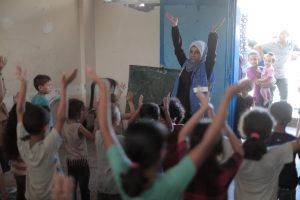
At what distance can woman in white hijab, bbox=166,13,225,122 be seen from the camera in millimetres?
3971

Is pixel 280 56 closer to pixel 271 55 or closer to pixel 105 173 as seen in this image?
pixel 271 55

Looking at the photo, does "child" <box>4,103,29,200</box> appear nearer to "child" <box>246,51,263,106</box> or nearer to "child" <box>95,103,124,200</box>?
"child" <box>95,103,124,200</box>

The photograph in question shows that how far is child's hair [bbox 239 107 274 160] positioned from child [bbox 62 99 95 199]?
1.24 meters

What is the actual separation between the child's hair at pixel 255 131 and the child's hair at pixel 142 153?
53cm

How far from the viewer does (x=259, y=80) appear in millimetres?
4691

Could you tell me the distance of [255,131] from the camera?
1.65m

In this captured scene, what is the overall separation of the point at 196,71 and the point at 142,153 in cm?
286

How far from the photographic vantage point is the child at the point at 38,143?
1.88 metres

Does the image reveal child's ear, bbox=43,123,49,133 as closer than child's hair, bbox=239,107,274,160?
No

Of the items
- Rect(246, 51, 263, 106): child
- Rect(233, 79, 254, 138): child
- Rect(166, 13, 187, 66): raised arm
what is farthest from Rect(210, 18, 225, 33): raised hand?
Rect(246, 51, 263, 106): child

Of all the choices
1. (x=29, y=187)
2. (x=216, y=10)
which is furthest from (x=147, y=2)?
(x=29, y=187)

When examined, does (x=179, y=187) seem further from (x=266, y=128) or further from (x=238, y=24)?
(x=238, y=24)

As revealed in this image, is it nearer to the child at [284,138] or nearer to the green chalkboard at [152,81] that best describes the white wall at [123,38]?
the green chalkboard at [152,81]

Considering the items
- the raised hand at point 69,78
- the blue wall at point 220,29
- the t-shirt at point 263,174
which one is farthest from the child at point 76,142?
the blue wall at point 220,29
